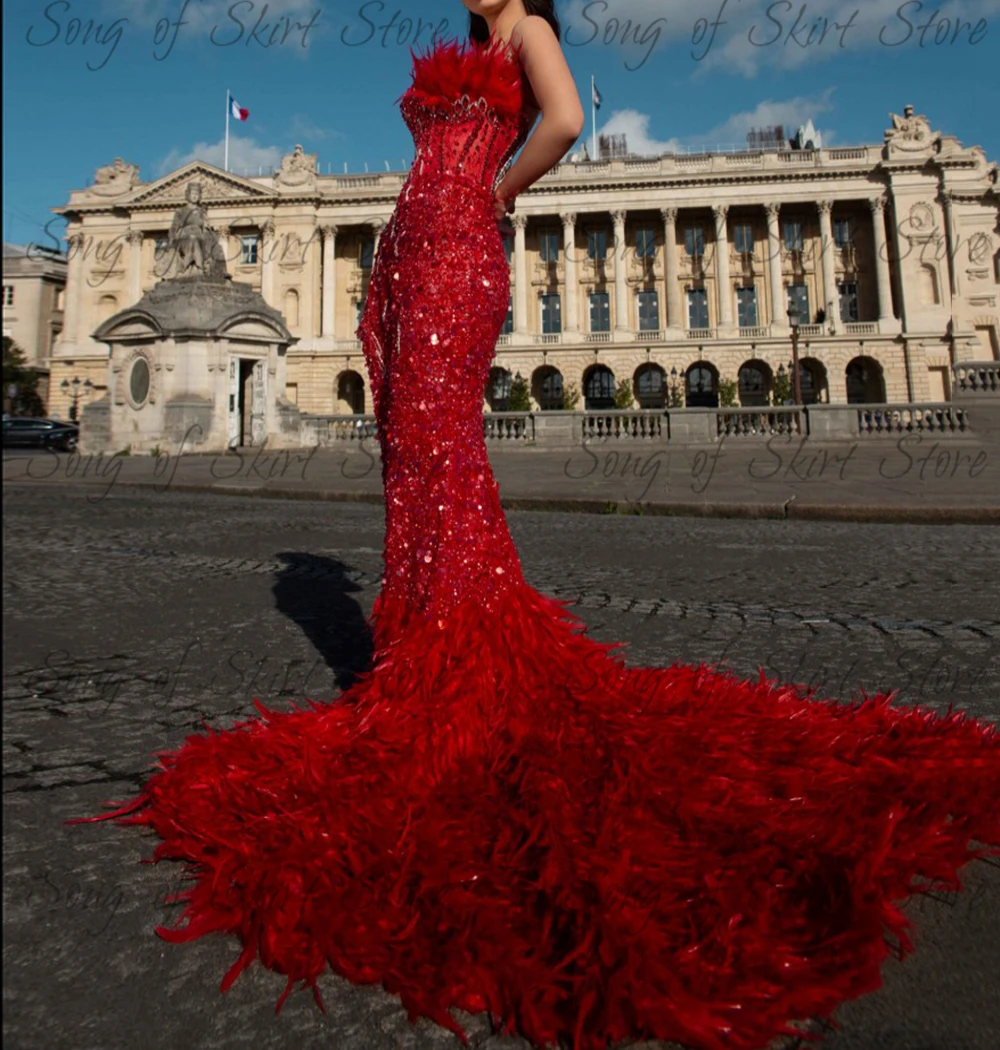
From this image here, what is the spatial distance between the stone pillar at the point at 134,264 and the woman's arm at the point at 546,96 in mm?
56301

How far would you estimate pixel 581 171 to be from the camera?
1924 inches

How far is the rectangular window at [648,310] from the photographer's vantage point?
51438 millimetres

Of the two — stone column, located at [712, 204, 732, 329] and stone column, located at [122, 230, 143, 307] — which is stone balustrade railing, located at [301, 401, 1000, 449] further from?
stone column, located at [122, 230, 143, 307]

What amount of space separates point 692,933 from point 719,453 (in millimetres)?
17988

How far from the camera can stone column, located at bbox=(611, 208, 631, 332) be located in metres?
48.5

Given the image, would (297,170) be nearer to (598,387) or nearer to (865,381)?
(598,387)

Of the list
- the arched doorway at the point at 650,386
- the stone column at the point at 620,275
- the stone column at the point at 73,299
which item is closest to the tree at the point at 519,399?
the stone column at the point at 620,275

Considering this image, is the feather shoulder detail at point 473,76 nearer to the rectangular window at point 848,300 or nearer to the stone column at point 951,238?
the stone column at point 951,238

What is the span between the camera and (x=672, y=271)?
4953 cm

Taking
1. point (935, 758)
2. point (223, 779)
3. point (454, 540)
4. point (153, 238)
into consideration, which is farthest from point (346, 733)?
point (153, 238)

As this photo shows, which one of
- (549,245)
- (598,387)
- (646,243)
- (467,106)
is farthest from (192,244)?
(646,243)

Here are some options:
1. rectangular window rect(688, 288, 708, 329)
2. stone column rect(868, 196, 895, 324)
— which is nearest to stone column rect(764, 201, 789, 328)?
rectangular window rect(688, 288, 708, 329)

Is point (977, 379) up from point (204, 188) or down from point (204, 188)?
down

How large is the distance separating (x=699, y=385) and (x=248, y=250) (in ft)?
97.1
